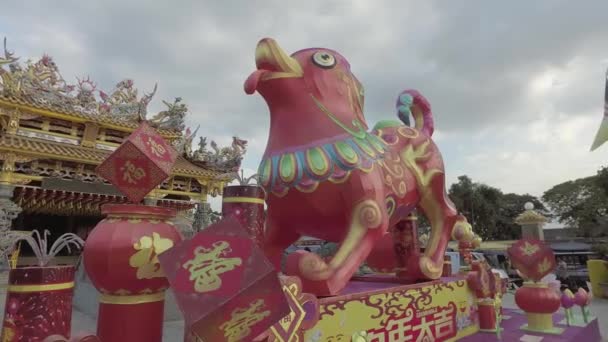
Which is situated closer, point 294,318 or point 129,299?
point 129,299

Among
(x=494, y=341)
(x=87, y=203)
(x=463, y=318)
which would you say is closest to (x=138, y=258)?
(x=463, y=318)

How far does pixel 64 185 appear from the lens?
397 inches

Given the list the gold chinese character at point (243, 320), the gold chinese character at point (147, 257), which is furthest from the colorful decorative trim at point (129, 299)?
the gold chinese character at point (243, 320)

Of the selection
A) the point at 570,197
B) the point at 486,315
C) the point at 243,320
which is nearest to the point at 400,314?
the point at 486,315

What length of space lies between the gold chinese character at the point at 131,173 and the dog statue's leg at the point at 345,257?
3.55ft

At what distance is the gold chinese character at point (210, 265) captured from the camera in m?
1.28

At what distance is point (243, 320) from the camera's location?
1287 millimetres

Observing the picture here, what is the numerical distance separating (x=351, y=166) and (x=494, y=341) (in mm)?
2502

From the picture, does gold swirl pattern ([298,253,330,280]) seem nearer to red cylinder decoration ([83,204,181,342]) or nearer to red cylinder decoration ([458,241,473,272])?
red cylinder decoration ([83,204,181,342])

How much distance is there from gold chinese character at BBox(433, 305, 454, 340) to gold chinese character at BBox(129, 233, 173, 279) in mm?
2498

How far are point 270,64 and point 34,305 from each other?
210 cm

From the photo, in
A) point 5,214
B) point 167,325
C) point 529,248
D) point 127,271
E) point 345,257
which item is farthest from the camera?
point 5,214

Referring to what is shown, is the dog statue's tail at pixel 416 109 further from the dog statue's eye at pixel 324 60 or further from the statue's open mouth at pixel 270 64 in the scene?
the statue's open mouth at pixel 270 64

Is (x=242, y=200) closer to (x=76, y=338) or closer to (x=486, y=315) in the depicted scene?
(x=76, y=338)
